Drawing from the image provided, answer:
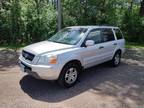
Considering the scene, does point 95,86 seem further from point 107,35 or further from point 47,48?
point 107,35

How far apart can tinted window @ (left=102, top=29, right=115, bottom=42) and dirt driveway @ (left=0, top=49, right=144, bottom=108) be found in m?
1.18

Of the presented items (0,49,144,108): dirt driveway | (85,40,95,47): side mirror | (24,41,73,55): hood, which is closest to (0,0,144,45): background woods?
(0,49,144,108): dirt driveway

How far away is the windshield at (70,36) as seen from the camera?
6074mm

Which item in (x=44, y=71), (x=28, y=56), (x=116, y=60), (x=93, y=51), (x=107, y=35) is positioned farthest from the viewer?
(x=116, y=60)

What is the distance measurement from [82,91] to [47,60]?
1.29 m

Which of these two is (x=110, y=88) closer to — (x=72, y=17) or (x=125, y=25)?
(x=72, y=17)

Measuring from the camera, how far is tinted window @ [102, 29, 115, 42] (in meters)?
6.99

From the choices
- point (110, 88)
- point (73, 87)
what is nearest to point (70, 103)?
point (73, 87)

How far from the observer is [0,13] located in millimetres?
12383

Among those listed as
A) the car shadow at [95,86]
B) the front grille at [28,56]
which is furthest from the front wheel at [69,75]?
the front grille at [28,56]

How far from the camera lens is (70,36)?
6.32 metres

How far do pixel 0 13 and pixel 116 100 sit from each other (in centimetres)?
1005

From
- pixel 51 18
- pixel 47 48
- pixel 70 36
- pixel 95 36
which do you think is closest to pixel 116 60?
pixel 95 36

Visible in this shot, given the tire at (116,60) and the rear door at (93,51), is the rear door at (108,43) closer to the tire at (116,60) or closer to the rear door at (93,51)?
the rear door at (93,51)
